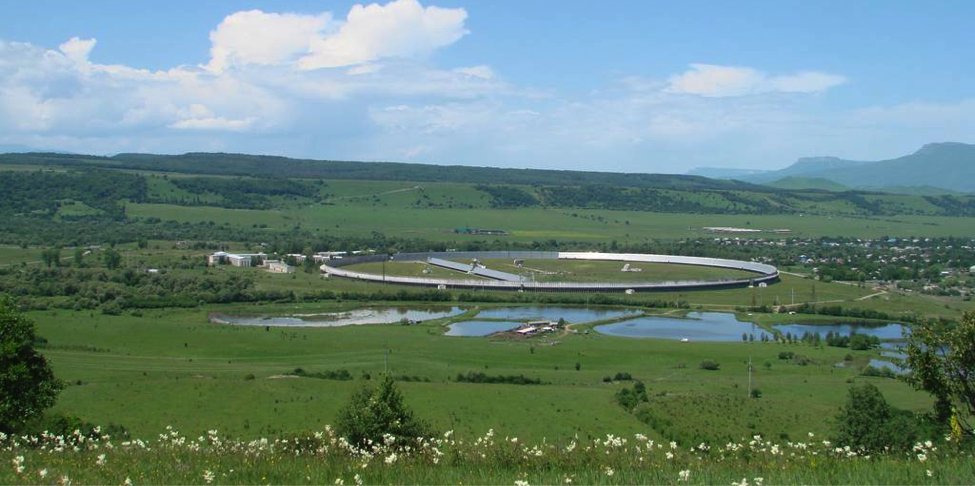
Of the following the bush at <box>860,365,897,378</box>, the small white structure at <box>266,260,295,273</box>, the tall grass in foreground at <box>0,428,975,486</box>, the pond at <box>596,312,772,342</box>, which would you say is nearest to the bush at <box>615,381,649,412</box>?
the bush at <box>860,365,897,378</box>

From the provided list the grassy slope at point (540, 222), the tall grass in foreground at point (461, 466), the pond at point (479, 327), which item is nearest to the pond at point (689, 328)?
the pond at point (479, 327)

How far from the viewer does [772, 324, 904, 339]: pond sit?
47.1 m

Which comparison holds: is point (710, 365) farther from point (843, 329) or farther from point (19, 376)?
point (19, 376)

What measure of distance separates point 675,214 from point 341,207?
61.7 m

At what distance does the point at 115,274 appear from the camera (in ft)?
203

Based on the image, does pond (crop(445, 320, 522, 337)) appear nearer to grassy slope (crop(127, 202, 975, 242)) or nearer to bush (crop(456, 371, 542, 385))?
bush (crop(456, 371, 542, 385))

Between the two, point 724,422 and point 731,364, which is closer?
point 724,422

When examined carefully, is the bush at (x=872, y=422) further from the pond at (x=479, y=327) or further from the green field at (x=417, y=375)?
the pond at (x=479, y=327)

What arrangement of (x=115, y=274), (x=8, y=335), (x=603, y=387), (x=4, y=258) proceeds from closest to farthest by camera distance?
(x=8, y=335) < (x=603, y=387) < (x=115, y=274) < (x=4, y=258)

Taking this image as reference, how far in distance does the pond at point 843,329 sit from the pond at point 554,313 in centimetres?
933

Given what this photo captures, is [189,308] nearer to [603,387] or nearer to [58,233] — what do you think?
[603,387]

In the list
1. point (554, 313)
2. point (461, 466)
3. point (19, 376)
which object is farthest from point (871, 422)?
point (554, 313)

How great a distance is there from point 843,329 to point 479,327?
19.9m

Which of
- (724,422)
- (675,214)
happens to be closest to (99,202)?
(675,214)
